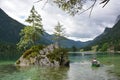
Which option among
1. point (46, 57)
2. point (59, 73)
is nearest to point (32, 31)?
point (46, 57)

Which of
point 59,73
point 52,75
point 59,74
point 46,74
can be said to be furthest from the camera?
point 59,73

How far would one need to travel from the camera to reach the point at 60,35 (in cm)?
13088

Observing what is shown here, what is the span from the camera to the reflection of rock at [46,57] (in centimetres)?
6956

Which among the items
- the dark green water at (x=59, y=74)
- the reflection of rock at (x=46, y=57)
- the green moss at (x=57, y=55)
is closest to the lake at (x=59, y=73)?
the dark green water at (x=59, y=74)

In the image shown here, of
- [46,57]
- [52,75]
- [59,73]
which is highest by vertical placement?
[46,57]

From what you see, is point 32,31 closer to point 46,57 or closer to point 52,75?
point 46,57

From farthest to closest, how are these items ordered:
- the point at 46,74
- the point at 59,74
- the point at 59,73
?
the point at 59,73, the point at 46,74, the point at 59,74

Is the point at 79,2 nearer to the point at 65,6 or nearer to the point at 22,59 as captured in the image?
the point at 65,6

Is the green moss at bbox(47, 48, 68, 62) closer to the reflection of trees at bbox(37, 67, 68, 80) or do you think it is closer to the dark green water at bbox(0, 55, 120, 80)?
the dark green water at bbox(0, 55, 120, 80)

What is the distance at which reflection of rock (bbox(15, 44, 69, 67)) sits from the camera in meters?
69.6

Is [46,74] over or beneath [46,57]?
beneath

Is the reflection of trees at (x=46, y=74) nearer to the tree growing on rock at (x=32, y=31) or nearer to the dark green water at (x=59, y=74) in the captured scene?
the dark green water at (x=59, y=74)

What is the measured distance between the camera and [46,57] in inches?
Answer: 2729

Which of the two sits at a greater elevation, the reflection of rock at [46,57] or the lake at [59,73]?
the reflection of rock at [46,57]
